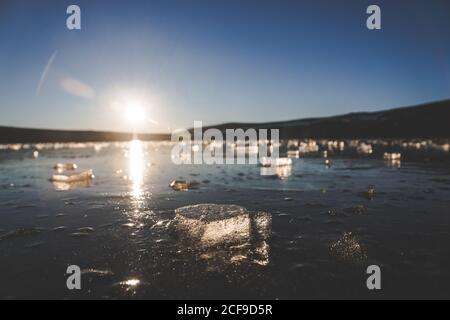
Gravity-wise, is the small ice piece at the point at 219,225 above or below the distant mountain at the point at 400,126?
below

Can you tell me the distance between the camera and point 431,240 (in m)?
5.54

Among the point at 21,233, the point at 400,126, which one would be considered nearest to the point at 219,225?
the point at 21,233

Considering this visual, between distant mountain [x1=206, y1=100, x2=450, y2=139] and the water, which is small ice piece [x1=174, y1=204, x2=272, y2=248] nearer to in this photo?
the water

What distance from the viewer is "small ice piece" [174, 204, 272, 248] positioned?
5.63m

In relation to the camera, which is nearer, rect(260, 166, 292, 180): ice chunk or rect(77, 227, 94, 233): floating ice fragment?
rect(77, 227, 94, 233): floating ice fragment

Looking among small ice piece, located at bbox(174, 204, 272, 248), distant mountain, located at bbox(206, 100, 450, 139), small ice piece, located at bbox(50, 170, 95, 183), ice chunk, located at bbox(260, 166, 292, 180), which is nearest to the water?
small ice piece, located at bbox(174, 204, 272, 248)

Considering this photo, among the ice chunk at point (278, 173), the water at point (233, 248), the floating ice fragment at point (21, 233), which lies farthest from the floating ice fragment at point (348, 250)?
the ice chunk at point (278, 173)

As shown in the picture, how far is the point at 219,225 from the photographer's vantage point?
6.25 m

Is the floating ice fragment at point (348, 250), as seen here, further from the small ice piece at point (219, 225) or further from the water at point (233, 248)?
the small ice piece at point (219, 225)

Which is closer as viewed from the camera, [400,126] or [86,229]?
[86,229]

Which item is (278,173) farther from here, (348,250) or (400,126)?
(400,126)

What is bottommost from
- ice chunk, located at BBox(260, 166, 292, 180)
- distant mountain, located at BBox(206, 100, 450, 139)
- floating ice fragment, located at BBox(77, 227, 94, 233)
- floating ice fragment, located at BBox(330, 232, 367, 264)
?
floating ice fragment, located at BBox(330, 232, 367, 264)

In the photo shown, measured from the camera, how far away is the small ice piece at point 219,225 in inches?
222
